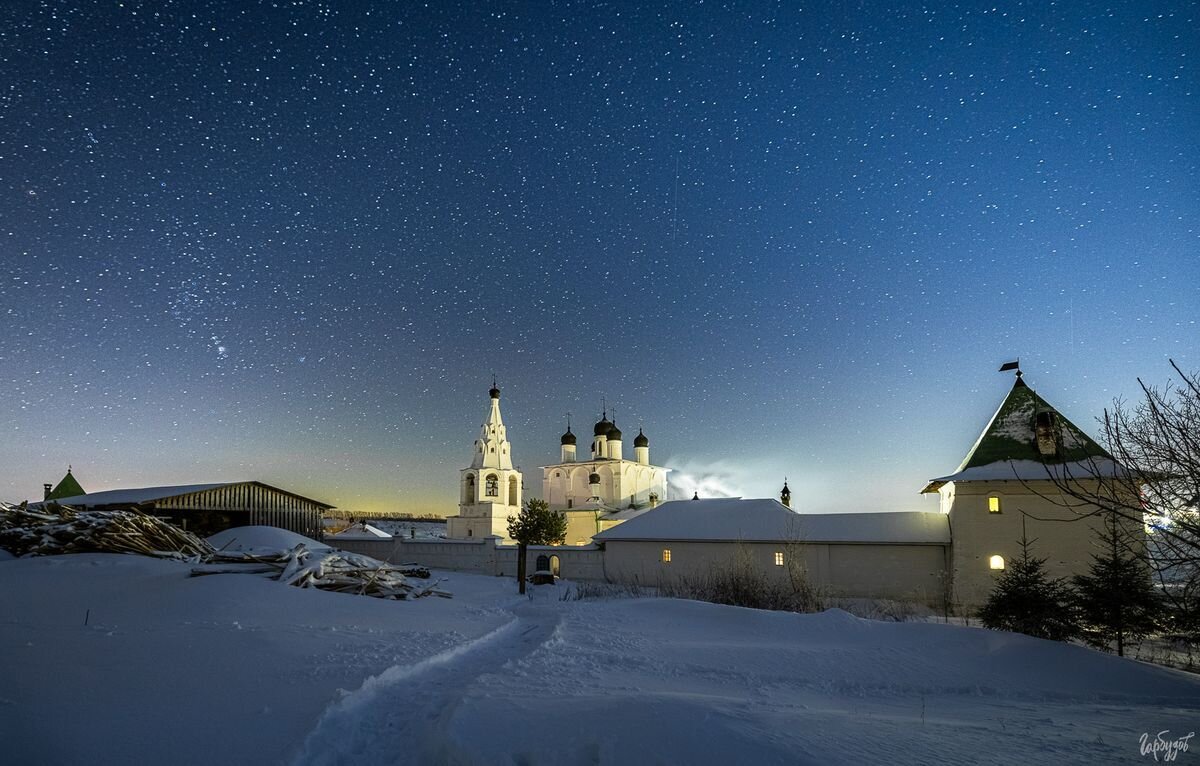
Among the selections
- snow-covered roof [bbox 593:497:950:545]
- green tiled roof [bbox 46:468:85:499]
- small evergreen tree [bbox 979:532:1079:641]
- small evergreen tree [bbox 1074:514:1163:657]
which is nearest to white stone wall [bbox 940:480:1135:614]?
snow-covered roof [bbox 593:497:950:545]

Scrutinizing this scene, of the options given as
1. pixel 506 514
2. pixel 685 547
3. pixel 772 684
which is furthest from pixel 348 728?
pixel 506 514

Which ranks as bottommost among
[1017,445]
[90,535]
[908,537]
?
[908,537]

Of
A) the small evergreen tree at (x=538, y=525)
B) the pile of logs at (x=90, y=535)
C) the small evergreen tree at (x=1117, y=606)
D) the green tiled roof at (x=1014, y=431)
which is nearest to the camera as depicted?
the small evergreen tree at (x=1117, y=606)

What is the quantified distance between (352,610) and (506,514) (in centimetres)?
3979

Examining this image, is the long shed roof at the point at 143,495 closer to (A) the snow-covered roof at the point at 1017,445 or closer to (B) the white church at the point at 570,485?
(B) the white church at the point at 570,485

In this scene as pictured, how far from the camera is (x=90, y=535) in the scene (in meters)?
15.5

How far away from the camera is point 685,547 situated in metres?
30.1

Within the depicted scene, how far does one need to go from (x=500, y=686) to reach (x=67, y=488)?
5418cm

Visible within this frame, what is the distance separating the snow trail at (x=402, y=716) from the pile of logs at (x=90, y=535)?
10976 mm

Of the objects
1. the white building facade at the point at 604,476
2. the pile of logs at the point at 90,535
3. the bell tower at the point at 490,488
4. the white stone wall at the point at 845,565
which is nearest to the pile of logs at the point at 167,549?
the pile of logs at the point at 90,535

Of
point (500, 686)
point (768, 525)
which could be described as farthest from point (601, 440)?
point (500, 686)

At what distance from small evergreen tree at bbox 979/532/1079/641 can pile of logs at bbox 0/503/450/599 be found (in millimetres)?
14733

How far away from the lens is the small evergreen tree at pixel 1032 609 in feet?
42.0

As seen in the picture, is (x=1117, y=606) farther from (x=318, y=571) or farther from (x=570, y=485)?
(x=570, y=485)
